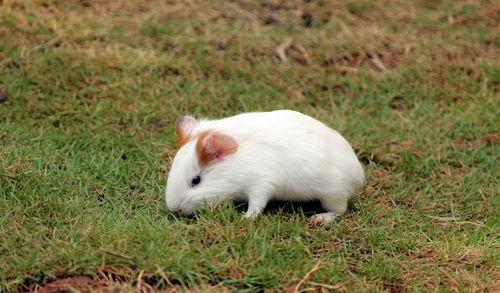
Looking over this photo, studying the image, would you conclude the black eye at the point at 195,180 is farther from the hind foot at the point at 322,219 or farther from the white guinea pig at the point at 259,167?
the hind foot at the point at 322,219

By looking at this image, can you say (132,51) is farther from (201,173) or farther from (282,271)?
(282,271)

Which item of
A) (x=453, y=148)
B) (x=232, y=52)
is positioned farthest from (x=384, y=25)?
(x=453, y=148)

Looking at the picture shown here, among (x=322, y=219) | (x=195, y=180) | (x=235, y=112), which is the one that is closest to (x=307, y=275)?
(x=322, y=219)

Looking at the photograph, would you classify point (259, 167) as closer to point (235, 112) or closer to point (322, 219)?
point (322, 219)

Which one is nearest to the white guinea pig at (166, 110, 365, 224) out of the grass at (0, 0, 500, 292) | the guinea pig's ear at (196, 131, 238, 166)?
the guinea pig's ear at (196, 131, 238, 166)

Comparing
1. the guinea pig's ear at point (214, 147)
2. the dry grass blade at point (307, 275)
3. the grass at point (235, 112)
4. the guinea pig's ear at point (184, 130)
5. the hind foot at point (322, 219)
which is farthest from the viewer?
the guinea pig's ear at point (184, 130)

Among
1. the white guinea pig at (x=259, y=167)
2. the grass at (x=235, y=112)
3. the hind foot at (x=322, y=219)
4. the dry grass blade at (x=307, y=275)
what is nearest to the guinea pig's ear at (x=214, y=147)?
the white guinea pig at (x=259, y=167)
